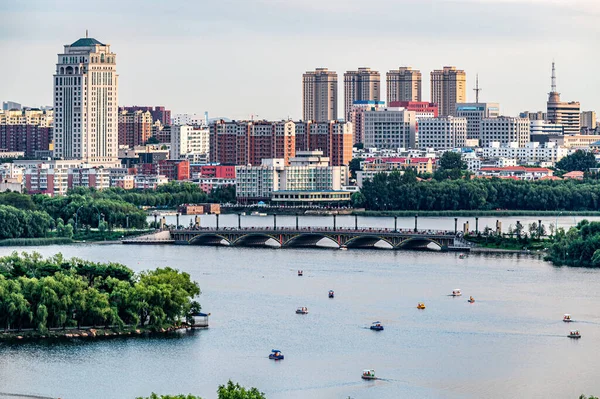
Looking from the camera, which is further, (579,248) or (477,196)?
(477,196)

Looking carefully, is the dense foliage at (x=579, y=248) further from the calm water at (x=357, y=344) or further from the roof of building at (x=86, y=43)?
the roof of building at (x=86, y=43)

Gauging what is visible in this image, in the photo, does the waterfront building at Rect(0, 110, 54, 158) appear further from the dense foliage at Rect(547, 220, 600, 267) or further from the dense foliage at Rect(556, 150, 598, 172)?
the dense foliage at Rect(547, 220, 600, 267)

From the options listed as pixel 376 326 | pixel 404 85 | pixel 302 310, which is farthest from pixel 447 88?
pixel 376 326

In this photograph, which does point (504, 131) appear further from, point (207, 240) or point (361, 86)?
point (207, 240)

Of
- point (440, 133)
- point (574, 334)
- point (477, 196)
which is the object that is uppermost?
point (440, 133)

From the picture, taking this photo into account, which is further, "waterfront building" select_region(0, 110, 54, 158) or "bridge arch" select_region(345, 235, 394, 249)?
"waterfront building" select_region(0, 110, 54, 158)

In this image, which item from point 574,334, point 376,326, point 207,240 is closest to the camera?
point 574,334

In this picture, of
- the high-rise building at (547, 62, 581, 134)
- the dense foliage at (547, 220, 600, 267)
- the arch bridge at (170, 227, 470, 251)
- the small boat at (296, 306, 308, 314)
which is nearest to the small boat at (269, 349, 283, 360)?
the small boat at (296, 306, 308, 314)
